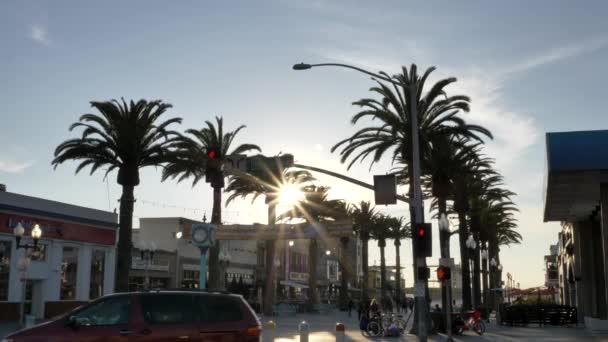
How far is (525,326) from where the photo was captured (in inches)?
1563

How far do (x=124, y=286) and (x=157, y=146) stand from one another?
315 inches

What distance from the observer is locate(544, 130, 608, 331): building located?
77.3 ft

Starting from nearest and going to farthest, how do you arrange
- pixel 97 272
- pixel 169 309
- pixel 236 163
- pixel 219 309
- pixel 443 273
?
pixel 169 309
pixel 219 309
pixel 443 273
pixel 236 163
pixel 97 272

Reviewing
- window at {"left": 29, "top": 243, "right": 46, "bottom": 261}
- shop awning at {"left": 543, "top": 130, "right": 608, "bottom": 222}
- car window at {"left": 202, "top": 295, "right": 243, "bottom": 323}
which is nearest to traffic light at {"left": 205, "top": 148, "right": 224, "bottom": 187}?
car window at {"left": 202, "top": 295, "right": 243, "bottom": 323}

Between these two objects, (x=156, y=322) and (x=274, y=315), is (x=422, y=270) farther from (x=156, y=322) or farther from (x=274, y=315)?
(x=274, y=315)

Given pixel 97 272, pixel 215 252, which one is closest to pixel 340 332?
pixel 215 252

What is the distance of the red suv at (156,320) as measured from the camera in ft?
37.9

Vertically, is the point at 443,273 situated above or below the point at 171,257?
below

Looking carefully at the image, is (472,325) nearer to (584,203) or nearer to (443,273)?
(584,203)

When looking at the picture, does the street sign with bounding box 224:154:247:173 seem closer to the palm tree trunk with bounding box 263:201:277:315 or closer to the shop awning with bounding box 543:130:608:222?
the shop awning with bounding box 543:130:608:222

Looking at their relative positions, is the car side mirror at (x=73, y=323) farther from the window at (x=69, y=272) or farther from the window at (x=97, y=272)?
the window at (x=97, y=272)

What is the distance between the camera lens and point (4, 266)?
117ft

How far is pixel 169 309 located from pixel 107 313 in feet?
3.65

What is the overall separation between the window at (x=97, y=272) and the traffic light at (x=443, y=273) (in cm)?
2715
